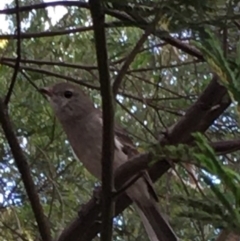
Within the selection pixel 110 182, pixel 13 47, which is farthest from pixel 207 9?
pixel 13 47

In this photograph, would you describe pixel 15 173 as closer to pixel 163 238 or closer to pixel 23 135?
pixel 23 135

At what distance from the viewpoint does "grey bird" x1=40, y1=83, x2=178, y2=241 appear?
1.97 metres

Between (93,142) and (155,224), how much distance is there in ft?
1.61

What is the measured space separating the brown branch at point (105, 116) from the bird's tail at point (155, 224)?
1.79ft

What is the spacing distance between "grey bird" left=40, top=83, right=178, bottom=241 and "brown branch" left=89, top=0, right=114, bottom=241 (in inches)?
21.8

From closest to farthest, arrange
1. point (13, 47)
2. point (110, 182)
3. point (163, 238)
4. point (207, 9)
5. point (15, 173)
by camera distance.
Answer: point (207, 9), point (110, 182), point (163, 238), point (13, 47), point (15, 173)

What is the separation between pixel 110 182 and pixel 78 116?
4.31 feet

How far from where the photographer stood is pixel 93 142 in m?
2.34

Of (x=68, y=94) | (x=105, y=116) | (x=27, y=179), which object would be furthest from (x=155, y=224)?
(x=105, y=116)

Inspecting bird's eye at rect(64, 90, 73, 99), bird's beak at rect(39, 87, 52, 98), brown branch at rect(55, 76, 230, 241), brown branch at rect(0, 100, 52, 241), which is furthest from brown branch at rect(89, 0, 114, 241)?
bird's eye at rect(64, 90, 73, 99)

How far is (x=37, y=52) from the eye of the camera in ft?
7.23

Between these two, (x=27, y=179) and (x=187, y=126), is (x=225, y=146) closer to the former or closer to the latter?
(x=187, y=126)

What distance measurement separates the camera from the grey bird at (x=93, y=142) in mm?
1970

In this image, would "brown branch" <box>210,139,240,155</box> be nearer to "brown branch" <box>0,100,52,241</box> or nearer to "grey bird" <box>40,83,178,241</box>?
"brown branch" <box>0,100,52,241</box>
